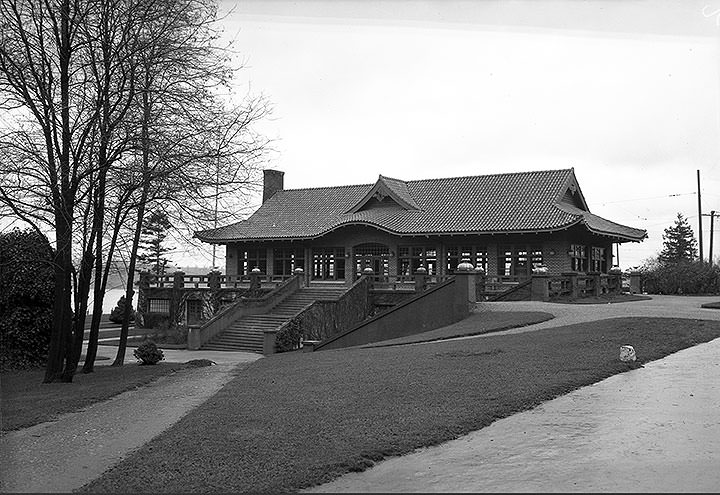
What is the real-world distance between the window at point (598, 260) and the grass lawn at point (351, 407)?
70.8ft

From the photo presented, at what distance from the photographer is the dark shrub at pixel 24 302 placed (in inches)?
806

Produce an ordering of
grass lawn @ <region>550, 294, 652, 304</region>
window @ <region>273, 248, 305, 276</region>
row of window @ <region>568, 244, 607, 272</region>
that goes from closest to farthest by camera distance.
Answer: grass lawn @ <region>550, 294, 652, 304</region> < row of window @ <region>568, 244, 607, 272</region> < window @ <region>273, 248, 305, 276</region>

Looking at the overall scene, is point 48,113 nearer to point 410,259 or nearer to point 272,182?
point 410,259

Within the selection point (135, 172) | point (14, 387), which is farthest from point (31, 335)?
point (135, 172)

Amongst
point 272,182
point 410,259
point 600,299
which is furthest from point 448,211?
point 272,182

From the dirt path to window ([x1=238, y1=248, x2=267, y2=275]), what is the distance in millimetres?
28717

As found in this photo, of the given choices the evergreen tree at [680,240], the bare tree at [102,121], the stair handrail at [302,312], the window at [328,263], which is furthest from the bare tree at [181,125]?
the evergreen tree at [680,240]

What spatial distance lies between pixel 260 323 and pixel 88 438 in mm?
23457

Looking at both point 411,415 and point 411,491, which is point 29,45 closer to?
point 411,415

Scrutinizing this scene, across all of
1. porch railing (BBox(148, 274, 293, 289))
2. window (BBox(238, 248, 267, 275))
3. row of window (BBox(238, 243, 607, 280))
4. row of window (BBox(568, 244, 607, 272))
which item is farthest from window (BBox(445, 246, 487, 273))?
window (BBox(238, 248, 267, 275))

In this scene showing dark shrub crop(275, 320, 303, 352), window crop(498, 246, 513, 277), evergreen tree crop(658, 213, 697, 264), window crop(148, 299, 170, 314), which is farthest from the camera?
evergreen tree crop(658, 213, 697, 264)

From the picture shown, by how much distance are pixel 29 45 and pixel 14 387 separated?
730 cm

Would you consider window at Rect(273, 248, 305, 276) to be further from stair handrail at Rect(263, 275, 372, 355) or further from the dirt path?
the dirt path

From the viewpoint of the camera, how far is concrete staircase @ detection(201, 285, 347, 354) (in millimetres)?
31750
